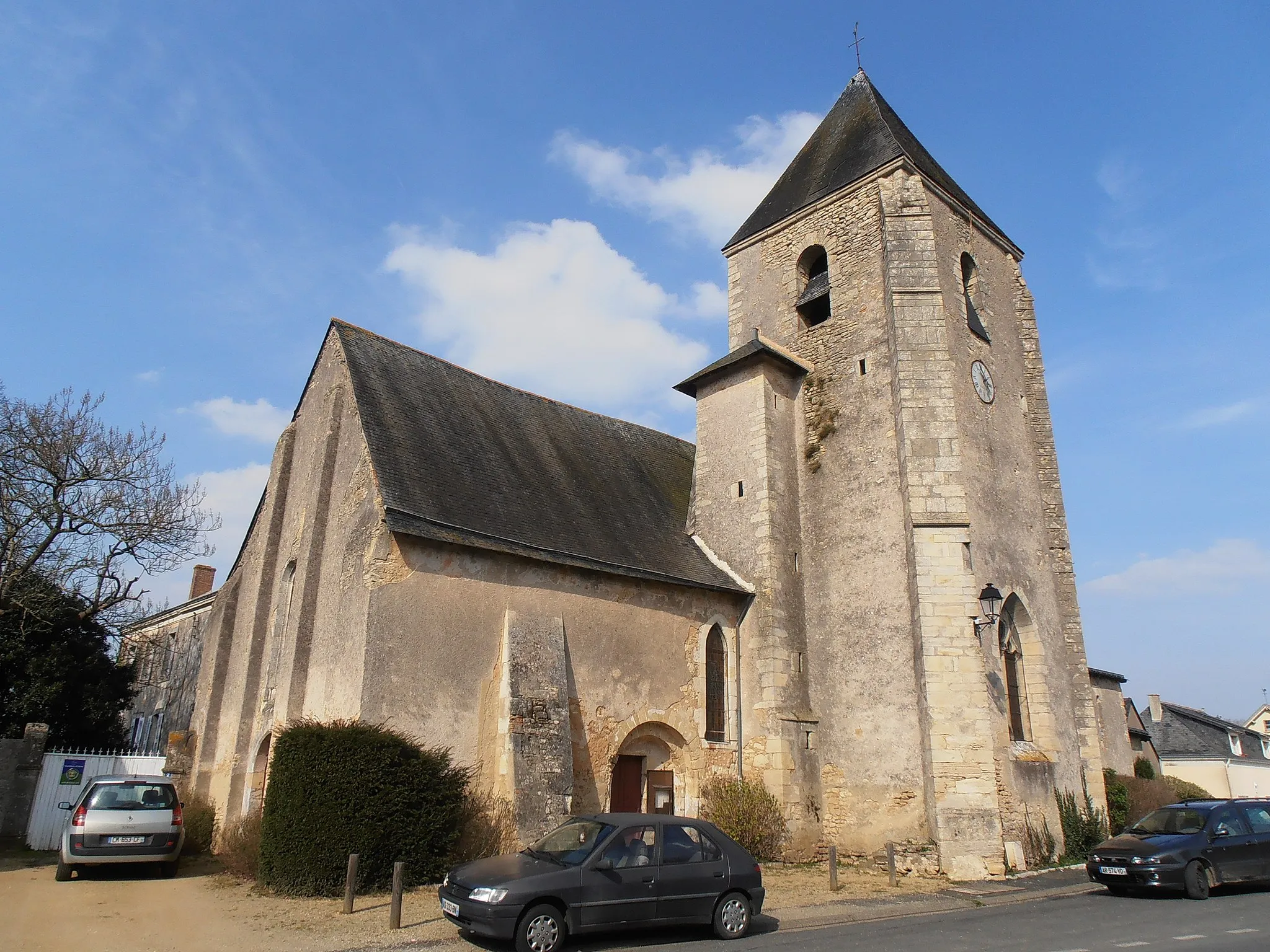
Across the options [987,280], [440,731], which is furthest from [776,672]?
[987,280]

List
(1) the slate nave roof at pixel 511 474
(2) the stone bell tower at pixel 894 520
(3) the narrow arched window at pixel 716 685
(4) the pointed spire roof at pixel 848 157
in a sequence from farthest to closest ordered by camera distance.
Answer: (4) the pointed spire roof at pixel 848 157 < (3) the narrow arched window at pixel 716 685 < (2) the stone bell tower at pixel 894 520 < (1) the slate nave roof at pixel 511 474

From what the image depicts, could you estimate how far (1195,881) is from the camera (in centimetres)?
973

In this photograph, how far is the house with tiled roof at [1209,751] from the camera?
33.0m

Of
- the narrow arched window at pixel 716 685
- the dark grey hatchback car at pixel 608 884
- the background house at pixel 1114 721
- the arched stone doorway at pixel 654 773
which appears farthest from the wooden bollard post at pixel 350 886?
the background house at pixel 1114 721

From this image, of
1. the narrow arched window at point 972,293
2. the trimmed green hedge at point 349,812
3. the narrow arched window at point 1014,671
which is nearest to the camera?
the trimmed green hedge at point 349,812

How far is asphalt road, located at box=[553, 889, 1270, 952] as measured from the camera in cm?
714

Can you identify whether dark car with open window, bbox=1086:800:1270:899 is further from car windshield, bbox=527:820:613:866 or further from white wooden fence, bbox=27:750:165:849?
white wooden fence, bbox=27:750:165:849

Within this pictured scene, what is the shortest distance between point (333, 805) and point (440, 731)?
2.03 metres

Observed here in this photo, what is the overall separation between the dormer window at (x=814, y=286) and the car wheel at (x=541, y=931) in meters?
13.3

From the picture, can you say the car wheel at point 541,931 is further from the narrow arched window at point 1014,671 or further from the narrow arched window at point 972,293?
the narrow arched window at point 972,293

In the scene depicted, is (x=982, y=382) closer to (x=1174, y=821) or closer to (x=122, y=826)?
(x=1174, y=821)

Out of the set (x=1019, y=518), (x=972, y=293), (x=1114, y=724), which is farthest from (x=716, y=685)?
(x=1114, y=724)

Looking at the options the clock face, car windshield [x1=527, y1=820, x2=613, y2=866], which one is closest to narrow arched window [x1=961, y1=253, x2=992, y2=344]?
the clock face

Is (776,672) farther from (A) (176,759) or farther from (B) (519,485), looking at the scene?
(A) (176,759)
